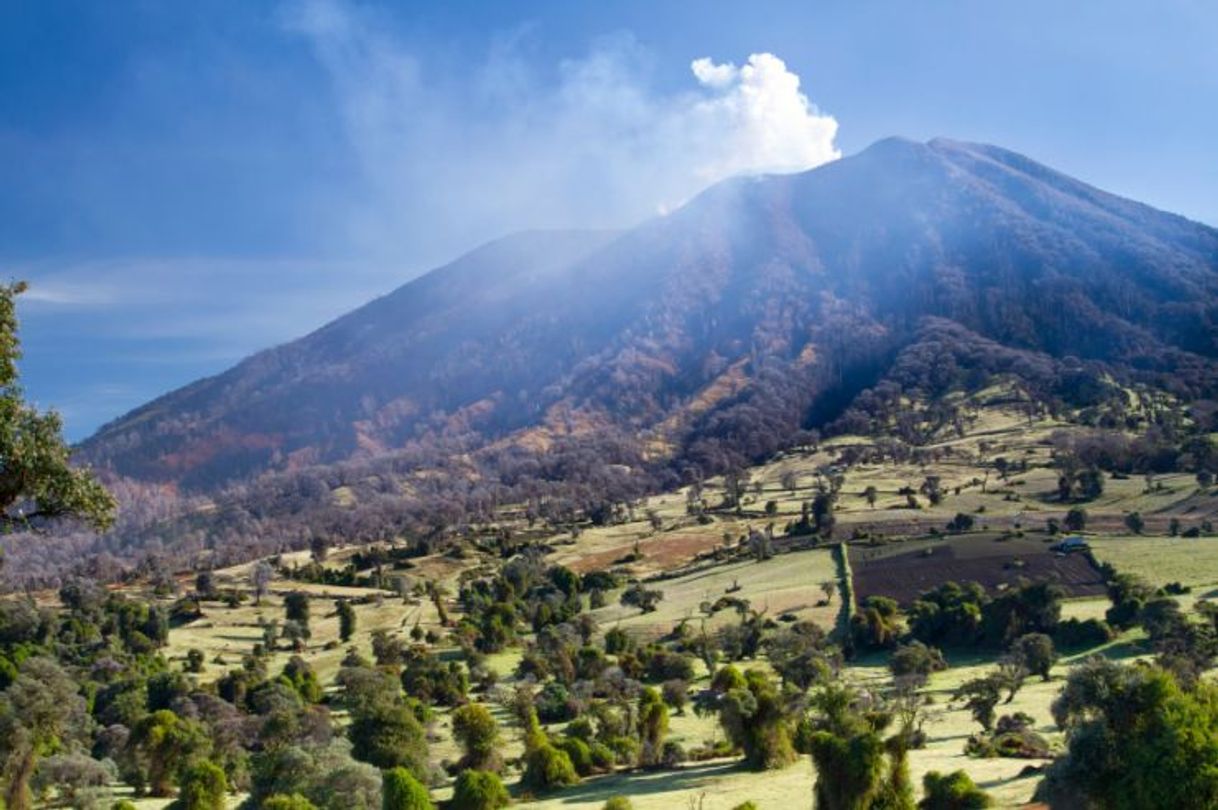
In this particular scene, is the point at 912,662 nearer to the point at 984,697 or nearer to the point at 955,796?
the point at 984,697

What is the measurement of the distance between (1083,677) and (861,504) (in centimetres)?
10704

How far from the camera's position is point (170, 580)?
115312 millimetres

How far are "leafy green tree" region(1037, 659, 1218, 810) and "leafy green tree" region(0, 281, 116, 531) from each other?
22.6m

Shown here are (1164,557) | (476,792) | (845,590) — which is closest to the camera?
(476,792)

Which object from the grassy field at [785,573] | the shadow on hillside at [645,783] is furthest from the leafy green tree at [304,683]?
the shadow on hillside at [645,783]

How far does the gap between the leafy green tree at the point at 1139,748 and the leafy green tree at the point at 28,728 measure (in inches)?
1467

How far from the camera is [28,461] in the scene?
15.4m

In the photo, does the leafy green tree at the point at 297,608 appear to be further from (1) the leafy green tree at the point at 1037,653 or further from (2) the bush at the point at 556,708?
(1) the leafy green tree at the point at 1037,653

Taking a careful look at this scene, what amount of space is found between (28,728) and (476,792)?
2010 cm

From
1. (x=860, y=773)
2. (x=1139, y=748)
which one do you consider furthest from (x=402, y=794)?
(x=1139, y=748)

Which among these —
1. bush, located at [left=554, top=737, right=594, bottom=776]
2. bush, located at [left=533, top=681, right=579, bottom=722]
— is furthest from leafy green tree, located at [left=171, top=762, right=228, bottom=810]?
bush, located at [left=533, top=681, right=579, bottom=722]

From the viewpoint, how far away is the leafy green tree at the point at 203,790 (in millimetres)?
35156

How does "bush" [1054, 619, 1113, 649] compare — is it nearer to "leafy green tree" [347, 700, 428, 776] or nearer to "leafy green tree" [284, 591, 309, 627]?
"leafy green tree" [347, 700, 428, 776]

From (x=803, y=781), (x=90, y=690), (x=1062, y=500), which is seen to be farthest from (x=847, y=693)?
(x=1062, y=500)
